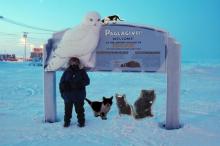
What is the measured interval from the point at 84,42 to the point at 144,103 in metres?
1.86

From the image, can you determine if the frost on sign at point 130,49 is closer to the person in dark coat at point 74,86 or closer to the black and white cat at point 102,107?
the person in dark coat at point 74,86

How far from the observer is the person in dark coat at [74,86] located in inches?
294

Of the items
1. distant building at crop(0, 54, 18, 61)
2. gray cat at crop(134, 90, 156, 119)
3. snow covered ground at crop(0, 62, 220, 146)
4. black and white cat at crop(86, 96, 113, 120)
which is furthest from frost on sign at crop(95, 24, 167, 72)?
distant building at crop(0, 54, 18, 61)

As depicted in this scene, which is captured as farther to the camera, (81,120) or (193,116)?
(193,116)

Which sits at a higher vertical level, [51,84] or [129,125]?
[51,84]

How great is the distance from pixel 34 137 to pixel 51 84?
1736 millimetres

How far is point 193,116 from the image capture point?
8680mm

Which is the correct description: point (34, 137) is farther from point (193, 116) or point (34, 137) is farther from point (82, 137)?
point (193, 116)

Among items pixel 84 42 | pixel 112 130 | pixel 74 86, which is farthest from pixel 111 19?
pixel 112 130

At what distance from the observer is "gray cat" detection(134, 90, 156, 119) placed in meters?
8.16

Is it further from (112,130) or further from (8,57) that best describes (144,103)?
(8,57)

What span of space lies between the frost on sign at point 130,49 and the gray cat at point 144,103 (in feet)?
2.34

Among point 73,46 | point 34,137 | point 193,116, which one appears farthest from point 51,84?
point 193,116

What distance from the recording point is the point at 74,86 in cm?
747
